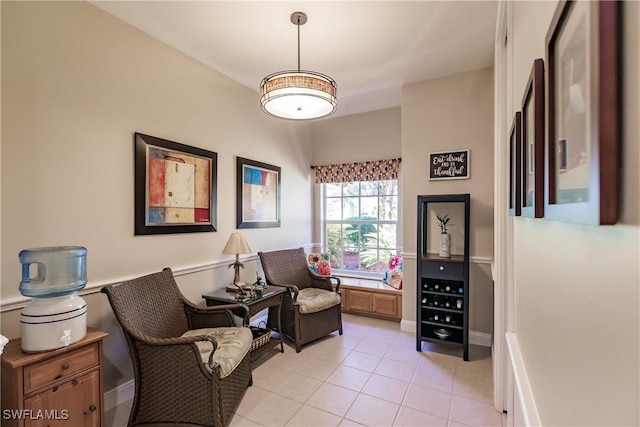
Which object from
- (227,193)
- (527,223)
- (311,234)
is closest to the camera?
(527,223)

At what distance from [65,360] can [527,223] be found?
2.33 meters

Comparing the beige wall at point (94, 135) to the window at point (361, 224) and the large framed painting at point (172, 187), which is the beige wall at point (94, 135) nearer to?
the large framed painting at point (172, 187)

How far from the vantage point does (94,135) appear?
216cm

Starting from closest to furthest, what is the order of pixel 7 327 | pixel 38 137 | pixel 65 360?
pixel 65 360 → pixel 7 327 → pixel 38 137

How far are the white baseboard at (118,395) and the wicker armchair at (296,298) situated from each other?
4.67ft

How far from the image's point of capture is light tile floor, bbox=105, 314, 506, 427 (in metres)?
2.10

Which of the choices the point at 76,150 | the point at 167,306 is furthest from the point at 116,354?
the point at 76,150

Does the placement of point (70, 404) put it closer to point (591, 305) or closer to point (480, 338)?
point (591, 305)

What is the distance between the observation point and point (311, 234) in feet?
15.9

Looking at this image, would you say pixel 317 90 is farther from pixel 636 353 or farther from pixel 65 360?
pixel 65 360

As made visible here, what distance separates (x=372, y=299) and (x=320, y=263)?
3.07 feet

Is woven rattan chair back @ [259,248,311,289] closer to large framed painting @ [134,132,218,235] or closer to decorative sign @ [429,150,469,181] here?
large framed painting @ [134,132,218,235]

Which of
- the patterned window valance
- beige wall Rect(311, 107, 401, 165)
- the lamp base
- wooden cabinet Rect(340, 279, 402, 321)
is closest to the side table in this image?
→ the lamp base
